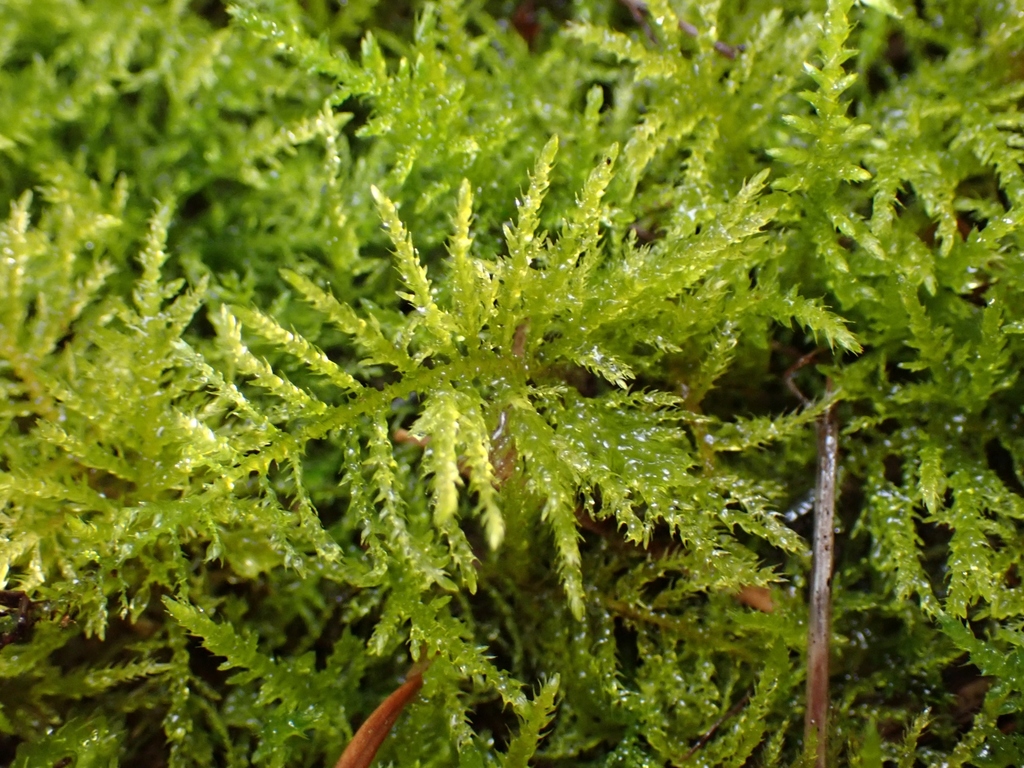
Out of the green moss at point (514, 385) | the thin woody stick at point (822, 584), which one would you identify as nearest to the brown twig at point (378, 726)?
the green moss at point (514, 385)

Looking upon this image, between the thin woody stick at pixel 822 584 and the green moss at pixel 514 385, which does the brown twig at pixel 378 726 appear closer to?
the green moss at pixel 514 385

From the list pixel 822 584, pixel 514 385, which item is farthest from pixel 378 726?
pixel 822 584

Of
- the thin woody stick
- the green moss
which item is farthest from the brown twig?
the thin woody stick

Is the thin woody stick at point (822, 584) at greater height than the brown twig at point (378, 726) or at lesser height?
greater

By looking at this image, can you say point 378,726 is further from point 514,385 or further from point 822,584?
point 822,584

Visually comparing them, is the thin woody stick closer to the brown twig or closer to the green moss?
the green moss

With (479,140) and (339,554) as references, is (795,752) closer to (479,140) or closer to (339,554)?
(339,554)

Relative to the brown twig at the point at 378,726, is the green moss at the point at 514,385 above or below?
above
